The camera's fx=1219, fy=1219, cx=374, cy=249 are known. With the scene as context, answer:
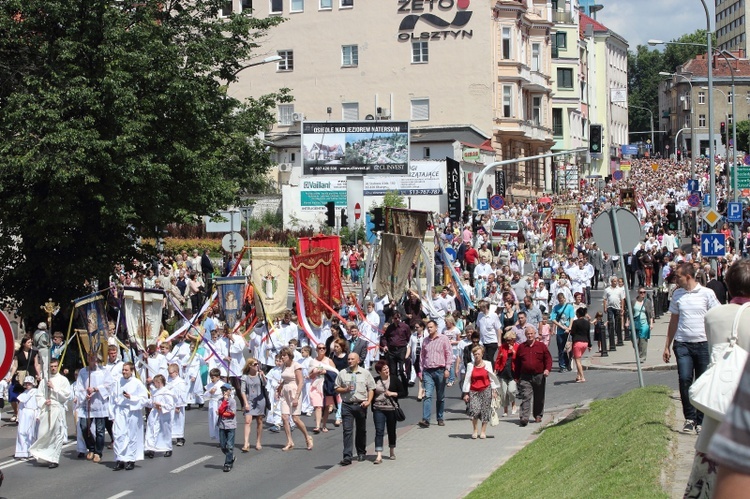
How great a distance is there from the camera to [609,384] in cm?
2245

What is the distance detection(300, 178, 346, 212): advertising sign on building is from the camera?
59500 millimetres

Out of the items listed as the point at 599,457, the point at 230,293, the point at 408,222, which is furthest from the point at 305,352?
the point at 599,457

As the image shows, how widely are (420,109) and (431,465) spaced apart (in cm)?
5923

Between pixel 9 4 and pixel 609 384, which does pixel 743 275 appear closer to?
pixel 609 384

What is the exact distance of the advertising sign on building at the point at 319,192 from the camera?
5950 cm

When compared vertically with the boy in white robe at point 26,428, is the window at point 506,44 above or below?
above

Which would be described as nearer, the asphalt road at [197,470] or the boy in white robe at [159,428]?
the asphalt road at [197,470]

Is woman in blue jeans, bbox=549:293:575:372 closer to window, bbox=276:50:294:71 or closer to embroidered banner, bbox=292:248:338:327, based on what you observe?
embroidered banner, bbox=292:248:338:327

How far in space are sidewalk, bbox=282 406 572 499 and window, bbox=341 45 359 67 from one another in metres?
57.5

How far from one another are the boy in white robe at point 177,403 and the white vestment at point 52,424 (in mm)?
1608

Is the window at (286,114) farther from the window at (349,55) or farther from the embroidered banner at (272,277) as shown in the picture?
the embroidered banner at (272,277)

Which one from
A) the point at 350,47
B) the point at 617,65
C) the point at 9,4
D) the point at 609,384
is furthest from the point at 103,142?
the point at 617,65

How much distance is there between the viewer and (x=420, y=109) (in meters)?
74.2

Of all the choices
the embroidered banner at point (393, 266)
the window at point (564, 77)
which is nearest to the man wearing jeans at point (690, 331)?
the embroidered banner at point (393, 266)
